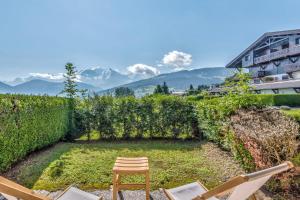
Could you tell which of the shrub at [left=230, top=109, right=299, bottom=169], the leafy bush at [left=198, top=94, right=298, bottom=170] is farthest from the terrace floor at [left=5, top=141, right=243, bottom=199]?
the shrub at [left=230, top=109, right=299, bottom=169]

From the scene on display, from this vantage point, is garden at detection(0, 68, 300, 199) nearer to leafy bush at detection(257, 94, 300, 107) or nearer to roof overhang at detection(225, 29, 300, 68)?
leafy bush at detection(257, 94, 300, 107)

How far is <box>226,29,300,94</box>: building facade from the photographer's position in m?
21.0

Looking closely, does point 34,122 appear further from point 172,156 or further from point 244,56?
point 244,56

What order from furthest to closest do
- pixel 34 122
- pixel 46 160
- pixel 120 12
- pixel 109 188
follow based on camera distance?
pixel 120 12, pixel 34 122, pixel 46 160, pixel 109 188

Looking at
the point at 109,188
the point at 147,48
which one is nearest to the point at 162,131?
the point at 109,188

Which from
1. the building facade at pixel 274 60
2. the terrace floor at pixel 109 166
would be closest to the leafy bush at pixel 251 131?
the terrace floor at pixel 109 166

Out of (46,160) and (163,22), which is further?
(163,22)

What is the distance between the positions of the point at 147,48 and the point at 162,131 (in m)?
15.7

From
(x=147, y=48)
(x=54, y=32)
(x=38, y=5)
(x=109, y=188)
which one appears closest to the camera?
(x=109, y=188)

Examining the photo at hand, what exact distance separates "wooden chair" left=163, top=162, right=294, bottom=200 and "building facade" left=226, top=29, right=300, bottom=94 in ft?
57.6

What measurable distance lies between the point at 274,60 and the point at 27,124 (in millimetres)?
29204

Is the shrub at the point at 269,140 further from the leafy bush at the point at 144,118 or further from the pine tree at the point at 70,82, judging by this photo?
the pine tree at the point at 70,82

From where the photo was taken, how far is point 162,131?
10.2 meters

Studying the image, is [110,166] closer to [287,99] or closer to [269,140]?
[269,140]
